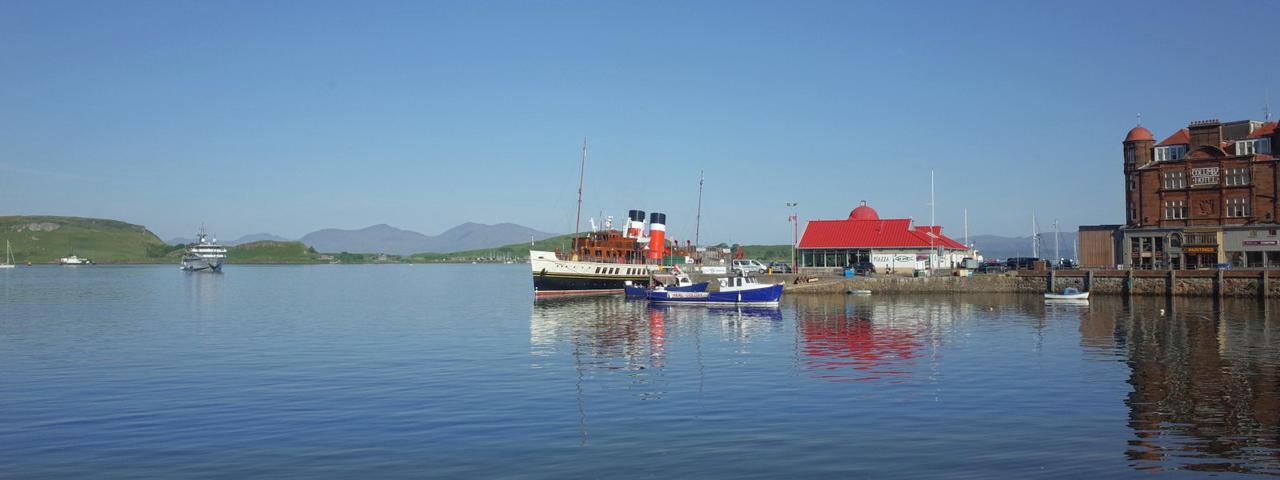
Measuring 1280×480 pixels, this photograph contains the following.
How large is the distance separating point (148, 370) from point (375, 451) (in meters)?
20.3

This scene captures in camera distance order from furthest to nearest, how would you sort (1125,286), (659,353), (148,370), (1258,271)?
(1125,286) < (1258,271) < (659,353) < (148,370)

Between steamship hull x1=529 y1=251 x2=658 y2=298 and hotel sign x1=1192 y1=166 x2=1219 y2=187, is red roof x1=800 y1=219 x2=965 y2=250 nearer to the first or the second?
steamship hull x1=529 y1=251 x2=658 y2=298

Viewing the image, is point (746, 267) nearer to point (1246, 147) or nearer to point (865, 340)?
point (1246, 147)

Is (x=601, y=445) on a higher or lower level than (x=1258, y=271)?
lower

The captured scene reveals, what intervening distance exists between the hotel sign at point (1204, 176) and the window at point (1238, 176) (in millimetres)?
1037

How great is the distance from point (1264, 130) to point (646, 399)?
3353 inches

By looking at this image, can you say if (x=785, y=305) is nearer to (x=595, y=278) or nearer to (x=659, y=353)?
(x=595, y=278)

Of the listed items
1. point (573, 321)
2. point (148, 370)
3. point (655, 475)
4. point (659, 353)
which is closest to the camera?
point (655, 475)

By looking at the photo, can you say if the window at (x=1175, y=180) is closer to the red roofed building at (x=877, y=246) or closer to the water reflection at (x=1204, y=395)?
the red roofed building at (x=877, y=246)

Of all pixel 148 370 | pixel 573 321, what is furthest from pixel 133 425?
pixel 573 321

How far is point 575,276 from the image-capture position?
100688 millimetres

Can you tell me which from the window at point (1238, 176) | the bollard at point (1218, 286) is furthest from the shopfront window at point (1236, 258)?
the window at point (1238, 176)

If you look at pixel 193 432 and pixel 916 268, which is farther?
pixel 916 268

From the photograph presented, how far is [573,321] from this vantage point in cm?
6328
